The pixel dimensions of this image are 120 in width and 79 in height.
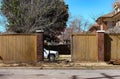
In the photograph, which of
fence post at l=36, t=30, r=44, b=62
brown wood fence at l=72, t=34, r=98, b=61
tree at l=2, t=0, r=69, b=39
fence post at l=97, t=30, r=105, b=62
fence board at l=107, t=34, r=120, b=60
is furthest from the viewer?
tree at l=2, t=0, r=69, b=39

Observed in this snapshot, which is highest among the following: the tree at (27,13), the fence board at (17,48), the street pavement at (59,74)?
the tree at (27,13)

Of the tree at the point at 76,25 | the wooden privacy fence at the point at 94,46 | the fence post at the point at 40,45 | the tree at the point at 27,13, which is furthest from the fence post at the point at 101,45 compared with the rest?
the tree at the point at 76,25

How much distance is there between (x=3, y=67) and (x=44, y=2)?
13.3 meters

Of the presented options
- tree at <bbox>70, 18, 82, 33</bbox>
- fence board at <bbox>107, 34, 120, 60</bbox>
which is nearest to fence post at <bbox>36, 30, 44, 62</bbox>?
fence board at <bbox>107, 34, 120, 60</bbox>

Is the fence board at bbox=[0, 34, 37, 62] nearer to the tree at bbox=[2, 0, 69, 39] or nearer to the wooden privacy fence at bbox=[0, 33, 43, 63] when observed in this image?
the wooden privacy fence at bbox=[0, 33, 43, 63]

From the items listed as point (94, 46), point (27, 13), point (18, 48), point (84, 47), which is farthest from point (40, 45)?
point (27, 13)

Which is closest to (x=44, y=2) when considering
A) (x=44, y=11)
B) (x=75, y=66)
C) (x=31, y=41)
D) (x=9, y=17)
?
(x=44, y=11)

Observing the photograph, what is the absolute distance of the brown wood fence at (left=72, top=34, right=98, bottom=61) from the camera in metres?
27.8

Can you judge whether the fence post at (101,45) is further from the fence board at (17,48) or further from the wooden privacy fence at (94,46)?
the fence board at (17,48)

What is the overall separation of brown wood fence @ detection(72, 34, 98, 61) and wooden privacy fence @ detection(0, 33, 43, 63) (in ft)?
10.4

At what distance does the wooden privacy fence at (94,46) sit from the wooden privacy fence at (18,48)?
3.28 m

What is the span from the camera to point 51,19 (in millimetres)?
43938

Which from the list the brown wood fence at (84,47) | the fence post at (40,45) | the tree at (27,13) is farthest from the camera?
the tree at (27,13)

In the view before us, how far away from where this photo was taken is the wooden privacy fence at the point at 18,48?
90.6 ft
